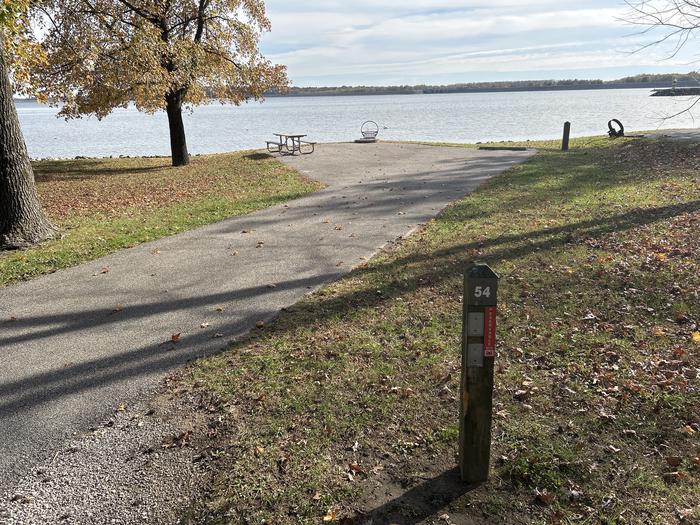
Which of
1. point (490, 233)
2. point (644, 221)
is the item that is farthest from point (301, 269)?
point (644, 221)

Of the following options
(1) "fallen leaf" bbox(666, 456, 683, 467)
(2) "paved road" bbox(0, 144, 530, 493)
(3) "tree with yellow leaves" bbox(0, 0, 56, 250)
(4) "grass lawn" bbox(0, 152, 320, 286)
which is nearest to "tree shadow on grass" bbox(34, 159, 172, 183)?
(4) "grass lawn" bbox(0, 152, 320, 286)

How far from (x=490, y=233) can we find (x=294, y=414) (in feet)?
19.5

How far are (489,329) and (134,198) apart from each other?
12783 millimetres

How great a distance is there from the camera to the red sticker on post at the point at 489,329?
3047mm

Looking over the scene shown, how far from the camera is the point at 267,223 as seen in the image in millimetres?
10648

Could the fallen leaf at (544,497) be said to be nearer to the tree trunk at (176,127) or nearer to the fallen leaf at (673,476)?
the fallen leaf at (673,476)

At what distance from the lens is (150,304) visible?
6.52 meters

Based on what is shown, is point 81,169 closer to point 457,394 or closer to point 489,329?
point 457,394

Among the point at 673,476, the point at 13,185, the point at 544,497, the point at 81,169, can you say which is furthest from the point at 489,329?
the point at 81,169

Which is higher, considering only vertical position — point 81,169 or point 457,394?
point 81,169

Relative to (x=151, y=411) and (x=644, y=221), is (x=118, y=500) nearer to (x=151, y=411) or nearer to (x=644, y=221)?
(x=151, y=411)

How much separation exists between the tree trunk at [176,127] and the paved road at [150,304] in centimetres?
1044

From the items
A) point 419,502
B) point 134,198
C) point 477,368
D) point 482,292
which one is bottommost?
point 419,502

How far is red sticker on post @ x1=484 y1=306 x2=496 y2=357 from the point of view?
3047 mm
